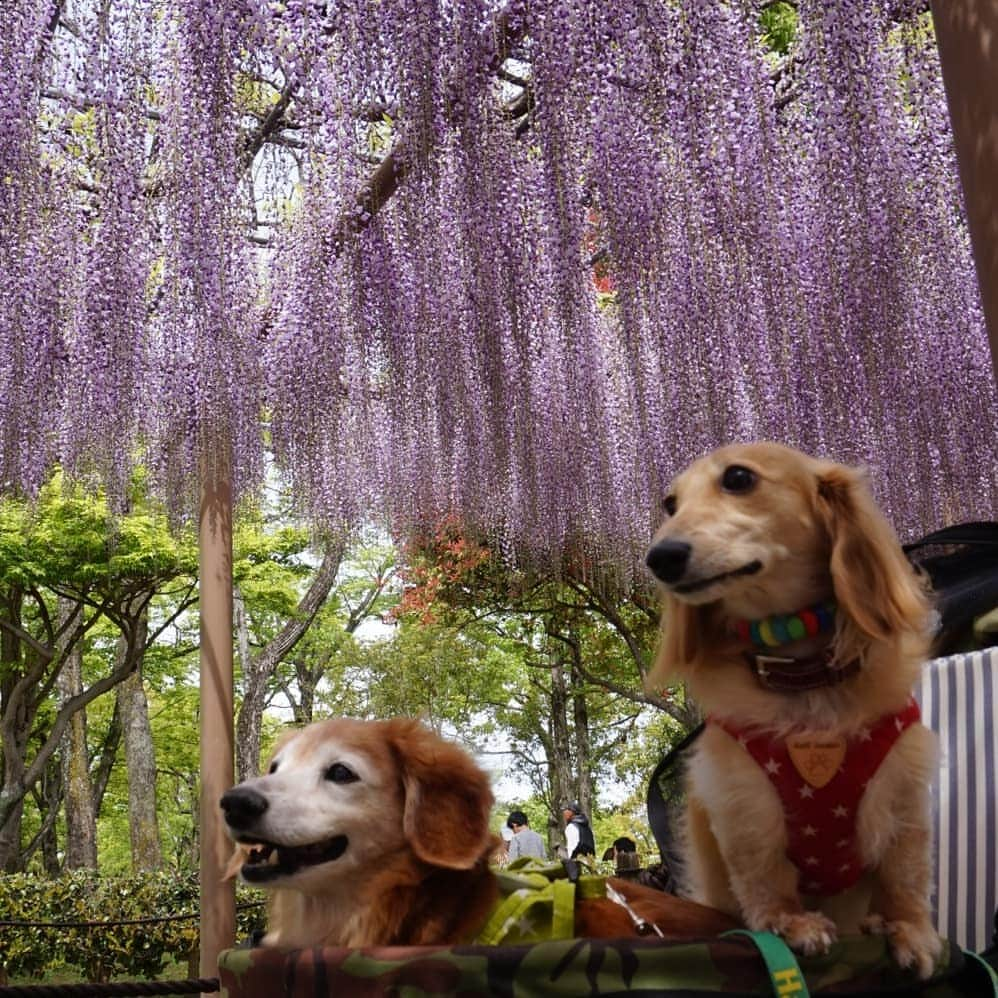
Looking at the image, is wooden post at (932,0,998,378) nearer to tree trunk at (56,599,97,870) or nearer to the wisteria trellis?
the wisteria trellis

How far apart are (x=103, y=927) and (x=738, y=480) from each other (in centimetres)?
710

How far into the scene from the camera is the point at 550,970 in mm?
882

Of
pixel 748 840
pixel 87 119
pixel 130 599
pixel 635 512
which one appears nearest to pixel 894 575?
pixel 748 840

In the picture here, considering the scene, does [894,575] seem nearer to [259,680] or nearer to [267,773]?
[267,773]

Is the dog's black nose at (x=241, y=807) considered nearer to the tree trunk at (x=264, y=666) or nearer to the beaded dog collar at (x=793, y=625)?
the beaded dog collar at (x=793, y=625)

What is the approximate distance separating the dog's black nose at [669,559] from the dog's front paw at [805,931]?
1.22 feet

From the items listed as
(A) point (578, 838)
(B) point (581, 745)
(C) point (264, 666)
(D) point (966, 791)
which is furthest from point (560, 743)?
(D) point (966, 791)

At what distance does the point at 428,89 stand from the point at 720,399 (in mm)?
2318

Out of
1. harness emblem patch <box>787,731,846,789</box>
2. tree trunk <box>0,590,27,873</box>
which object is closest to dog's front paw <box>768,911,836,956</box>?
harness emblem patch <box>787,731,846,789</box>

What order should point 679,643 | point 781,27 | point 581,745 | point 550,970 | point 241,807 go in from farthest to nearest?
point 581,745, point 781,27, point 679,643, point 241,807, point 550,970

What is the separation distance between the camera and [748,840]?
1235 mm

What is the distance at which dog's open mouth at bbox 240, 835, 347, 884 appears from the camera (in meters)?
1.14

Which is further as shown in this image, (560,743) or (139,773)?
(560,743)

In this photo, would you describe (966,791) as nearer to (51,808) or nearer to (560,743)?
(560,743)
